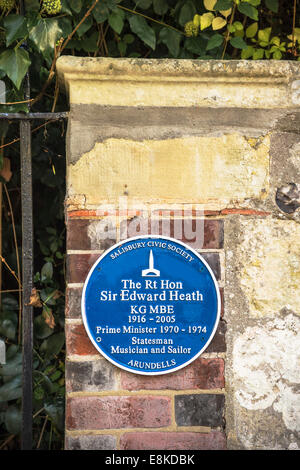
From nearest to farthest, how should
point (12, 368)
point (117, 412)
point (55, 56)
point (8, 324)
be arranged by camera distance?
point (117, 412) < point (55, 56) < point (12, 368) < point (8, 324)

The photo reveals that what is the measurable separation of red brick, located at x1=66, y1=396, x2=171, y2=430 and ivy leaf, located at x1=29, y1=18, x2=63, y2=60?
1.22 metres

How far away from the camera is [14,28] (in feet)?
5.35

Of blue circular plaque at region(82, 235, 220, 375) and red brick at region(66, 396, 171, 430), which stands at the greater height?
blue circular plaque at region(82, 235, 220, 375)

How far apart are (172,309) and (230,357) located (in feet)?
0.86

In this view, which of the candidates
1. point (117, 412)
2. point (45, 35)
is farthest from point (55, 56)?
point (117, 412)

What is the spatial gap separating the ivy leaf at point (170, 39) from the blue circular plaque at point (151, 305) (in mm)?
789

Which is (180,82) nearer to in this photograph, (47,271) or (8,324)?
(47,271)

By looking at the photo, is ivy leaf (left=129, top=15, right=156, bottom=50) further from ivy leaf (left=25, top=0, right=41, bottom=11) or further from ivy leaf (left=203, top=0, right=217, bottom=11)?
ivy leaf (left=25, top=0, right=41, bottom=11)

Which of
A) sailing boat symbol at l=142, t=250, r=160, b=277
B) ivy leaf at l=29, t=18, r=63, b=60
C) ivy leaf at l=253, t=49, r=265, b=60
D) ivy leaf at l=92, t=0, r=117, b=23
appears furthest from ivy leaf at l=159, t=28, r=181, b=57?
sailing boat symbol at l=142, t=250, r=160, b=277

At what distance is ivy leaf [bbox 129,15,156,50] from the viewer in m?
1.78

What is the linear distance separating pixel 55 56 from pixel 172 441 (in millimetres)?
1418

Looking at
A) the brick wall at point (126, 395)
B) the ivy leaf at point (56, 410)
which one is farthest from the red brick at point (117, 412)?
the ivy leaf at point (56, 410)

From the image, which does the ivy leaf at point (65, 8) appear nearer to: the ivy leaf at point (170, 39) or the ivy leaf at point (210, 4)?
the ivy leaf at point (170, 39)

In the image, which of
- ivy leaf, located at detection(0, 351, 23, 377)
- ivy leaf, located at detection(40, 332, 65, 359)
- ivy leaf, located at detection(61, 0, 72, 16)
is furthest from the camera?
ivy leaf, located at detection(40, 332, 65, 359)
